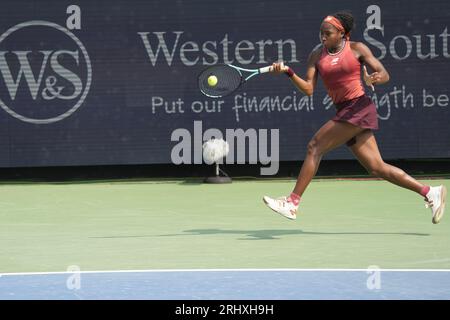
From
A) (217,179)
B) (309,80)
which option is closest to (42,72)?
(217,179)

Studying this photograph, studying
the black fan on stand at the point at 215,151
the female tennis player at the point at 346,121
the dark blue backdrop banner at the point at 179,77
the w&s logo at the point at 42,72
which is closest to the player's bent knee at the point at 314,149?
the female tennis player at the point at 346,121

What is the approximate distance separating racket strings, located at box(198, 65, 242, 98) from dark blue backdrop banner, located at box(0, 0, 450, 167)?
4.39m

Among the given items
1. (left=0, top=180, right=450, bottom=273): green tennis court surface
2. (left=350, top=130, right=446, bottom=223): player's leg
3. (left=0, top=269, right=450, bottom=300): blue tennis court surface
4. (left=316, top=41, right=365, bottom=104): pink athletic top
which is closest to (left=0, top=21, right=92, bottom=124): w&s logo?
(left=0, top=180, right=450, bottom=273): green tennis court surface

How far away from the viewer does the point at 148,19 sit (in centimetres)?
Result: 1298

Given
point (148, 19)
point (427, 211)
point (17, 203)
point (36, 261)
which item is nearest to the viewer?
point (36, 261)

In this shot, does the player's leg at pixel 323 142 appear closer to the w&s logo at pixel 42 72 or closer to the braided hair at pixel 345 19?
the braided hair at pixel 345 19

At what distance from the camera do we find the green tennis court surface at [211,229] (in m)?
6.78

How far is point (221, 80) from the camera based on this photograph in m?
8.63

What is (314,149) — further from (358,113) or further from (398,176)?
(398,176)

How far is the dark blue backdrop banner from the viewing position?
1297 cm

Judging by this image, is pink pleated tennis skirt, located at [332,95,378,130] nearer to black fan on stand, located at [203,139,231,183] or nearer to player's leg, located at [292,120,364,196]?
player's leg, located at [292,120,364,196]
